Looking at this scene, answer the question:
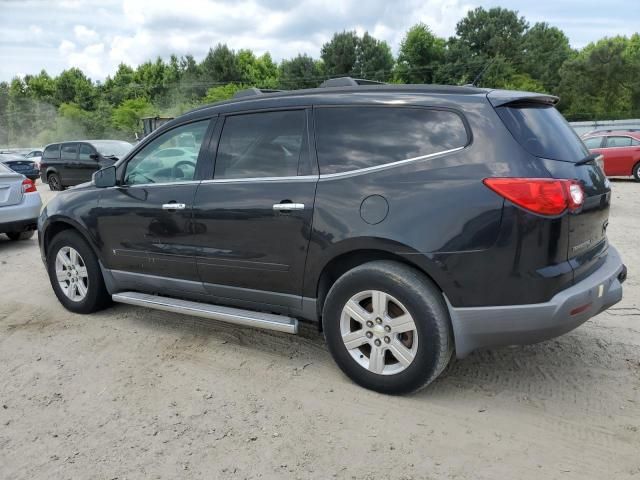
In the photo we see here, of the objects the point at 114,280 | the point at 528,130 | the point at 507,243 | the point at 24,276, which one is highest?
the point at 528,130

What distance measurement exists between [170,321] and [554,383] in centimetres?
303

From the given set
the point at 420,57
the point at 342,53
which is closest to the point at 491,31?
the point at 420,57

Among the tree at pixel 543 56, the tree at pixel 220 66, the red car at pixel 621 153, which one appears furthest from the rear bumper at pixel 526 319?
the tree at pixel 220 66

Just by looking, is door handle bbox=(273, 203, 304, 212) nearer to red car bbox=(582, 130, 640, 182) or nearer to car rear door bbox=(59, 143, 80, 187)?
red car bbox=(582, 130, 640, 182)

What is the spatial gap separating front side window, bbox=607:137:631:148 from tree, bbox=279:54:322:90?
5217 cm

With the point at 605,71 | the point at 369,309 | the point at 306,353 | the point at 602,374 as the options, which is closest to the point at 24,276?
the point at 306,353

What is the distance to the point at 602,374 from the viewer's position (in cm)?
357

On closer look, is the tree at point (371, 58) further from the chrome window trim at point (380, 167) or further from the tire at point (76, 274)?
the chrome window trim at point (380, 167)

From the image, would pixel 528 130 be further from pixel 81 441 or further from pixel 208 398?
pixel 81 441

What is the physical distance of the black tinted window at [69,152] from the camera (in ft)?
57.9

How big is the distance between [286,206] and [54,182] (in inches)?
690

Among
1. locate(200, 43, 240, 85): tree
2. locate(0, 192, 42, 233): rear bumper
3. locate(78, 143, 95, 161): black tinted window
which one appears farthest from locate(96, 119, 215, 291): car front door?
locate(200, 43, 240, 85): tree

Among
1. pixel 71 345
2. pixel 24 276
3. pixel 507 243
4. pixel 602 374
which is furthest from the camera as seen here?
pixel 24 276

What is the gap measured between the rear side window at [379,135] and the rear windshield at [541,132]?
10.7 inches
